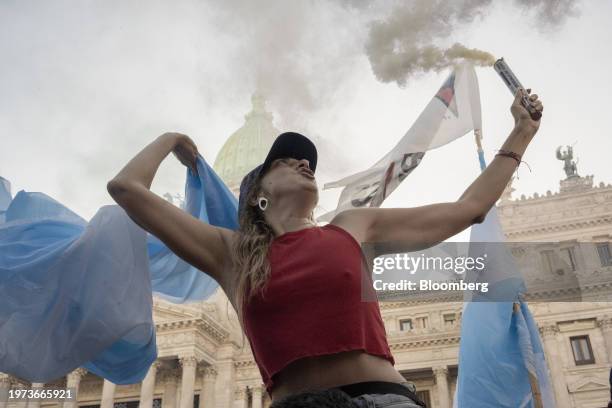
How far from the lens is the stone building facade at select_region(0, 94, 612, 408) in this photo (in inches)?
1139

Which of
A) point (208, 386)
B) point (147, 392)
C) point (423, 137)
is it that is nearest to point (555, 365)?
point (208, 386)

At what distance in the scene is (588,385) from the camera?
27.2 m

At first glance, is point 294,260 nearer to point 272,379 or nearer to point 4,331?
point 272,379

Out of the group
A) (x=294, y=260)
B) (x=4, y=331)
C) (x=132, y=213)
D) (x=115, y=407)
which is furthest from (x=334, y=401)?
(x=115, y=407)

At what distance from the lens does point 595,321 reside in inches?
1138

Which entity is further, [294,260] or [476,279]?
[476,279]

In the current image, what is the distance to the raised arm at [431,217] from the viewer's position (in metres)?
2.34

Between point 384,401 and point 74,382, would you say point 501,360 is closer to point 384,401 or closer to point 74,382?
point 384,401

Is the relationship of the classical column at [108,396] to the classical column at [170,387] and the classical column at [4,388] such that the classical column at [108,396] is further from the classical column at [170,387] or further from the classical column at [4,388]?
the classical column at [4,388]

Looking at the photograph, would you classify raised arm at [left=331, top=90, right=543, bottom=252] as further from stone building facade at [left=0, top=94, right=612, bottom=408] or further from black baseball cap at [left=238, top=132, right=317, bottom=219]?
stone building facade at [left=0, top=94, right=612, bottom=408]

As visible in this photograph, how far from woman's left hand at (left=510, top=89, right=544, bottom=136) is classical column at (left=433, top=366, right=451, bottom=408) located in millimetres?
30956

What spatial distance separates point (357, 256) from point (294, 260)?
0.24 m

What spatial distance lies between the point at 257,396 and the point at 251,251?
32.4 metres

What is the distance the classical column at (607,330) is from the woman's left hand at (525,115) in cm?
2950
